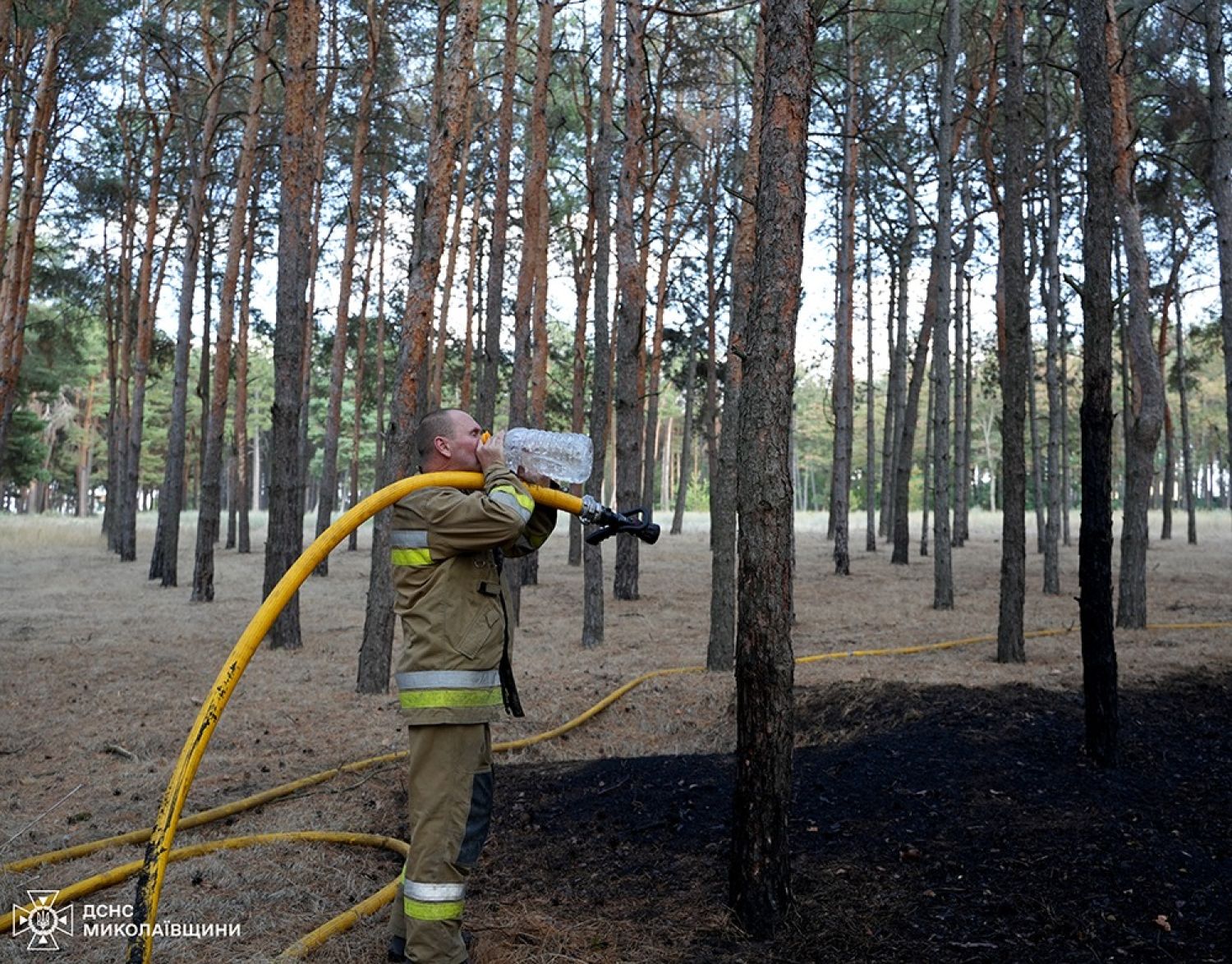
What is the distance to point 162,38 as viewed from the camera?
14.4 meters

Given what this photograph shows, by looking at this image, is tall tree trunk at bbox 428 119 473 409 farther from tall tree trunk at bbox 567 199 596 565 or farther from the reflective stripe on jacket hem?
the reflective stripe on jacket hem

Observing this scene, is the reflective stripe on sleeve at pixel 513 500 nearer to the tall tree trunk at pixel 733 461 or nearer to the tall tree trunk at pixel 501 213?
the tall tree trunk at pixel 733 461

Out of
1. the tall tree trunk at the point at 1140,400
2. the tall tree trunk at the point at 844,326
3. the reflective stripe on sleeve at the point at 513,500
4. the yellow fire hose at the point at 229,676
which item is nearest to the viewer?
the yellow fire hose at the point at 229,676

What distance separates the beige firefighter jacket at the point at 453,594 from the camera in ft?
10.6

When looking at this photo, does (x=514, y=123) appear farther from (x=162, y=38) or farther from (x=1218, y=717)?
(x=1218, y=717)

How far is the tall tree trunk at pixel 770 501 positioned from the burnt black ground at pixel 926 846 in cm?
30

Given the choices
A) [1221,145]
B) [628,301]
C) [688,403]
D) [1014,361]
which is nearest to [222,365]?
[628,301]

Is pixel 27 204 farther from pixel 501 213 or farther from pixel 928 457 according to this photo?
pixel 928 457

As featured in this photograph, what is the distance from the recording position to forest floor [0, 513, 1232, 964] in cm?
349

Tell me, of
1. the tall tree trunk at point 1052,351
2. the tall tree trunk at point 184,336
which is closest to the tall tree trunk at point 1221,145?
the tall tree trunk at point 1052,351

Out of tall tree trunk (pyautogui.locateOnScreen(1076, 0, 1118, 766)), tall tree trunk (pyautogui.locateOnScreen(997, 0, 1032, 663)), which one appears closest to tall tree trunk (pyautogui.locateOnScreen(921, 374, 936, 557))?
tall tree trunk (pyautogui.locateOnScreen(997, 0, 1032, 663))

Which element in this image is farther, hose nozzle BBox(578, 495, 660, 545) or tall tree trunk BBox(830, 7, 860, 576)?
tall tree trunk BBox(830, 7, 860, 576)

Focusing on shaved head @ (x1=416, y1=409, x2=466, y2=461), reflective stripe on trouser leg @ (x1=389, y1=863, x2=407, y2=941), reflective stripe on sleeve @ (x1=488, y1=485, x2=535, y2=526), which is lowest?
reflective stripe on trouser leg @ (x1=389, y1=863, x2=407, y2=941)

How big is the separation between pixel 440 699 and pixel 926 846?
2378 millimetres
